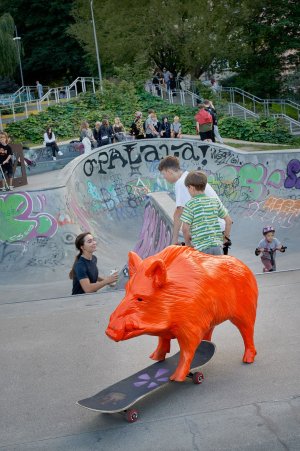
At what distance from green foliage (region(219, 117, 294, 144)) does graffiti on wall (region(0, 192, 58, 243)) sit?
50.0ft

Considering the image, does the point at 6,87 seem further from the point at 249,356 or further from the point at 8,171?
the point at 249,356

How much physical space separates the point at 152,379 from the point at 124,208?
13304 millimetres

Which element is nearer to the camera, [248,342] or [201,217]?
[248,342]

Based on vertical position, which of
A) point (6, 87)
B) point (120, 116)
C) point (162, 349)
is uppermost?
point (6, 87)

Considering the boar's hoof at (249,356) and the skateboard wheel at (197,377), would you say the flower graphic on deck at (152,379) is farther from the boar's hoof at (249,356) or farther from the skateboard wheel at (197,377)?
the boar's hoof at (249,356)

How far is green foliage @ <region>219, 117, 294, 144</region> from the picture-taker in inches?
1101

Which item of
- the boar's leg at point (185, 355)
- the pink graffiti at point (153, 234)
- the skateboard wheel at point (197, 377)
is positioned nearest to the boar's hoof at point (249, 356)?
the skateboard wheel at point (197, 377)

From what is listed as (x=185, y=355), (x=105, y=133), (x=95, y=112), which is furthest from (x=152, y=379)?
(x=95, y=112)

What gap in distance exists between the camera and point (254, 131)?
28.0m

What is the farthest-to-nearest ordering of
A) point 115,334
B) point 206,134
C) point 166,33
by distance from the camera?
point 166,33
point 206,134
point 115,334

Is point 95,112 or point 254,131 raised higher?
point 95,112

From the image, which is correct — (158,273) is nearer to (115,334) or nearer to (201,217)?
(115,334)

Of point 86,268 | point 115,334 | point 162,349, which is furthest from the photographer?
point 86,268

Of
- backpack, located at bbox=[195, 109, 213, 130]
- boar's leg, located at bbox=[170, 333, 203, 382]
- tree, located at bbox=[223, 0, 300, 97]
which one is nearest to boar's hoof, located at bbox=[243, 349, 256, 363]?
boar's leg, located at bbox=[170, 333, 203, 382]
